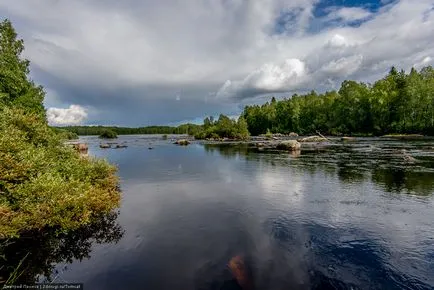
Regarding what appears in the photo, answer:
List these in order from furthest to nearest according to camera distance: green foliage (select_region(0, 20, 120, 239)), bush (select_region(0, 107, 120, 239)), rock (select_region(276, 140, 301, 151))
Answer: rock (select_region(276, 140, 301, 151)) < green foliage (select_region(0, 20, 120, 239)) < bush (select_region(0, 107, 120, 239))

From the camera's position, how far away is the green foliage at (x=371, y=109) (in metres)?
101

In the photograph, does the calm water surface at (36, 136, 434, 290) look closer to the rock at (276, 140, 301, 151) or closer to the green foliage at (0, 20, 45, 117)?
the green foliage at (0, 20, 45, 117)

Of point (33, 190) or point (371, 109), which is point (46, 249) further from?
point (371, 109)

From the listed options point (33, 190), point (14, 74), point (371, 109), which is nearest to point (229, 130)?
point (371, 109)

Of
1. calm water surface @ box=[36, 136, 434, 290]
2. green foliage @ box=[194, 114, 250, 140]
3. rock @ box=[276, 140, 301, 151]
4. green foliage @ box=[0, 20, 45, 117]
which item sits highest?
green foliage @ box=[0, 20, 45, 117]

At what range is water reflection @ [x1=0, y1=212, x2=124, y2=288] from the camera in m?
12.2

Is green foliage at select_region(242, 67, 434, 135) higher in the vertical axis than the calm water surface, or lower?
higher

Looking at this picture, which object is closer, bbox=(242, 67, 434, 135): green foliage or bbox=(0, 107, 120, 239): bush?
bbox=(0, 107, 120, 239): bush

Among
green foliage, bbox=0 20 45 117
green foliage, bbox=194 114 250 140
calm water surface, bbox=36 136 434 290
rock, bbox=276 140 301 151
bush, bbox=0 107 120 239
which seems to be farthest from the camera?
green foliage, bbox=194 114 250 140

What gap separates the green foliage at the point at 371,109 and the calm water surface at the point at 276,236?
85.2 metres

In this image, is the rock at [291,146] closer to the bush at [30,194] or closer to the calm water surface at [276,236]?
the calm water surface at [276,236]

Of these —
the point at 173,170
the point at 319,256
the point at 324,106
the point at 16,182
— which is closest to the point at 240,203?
the point at 319,256

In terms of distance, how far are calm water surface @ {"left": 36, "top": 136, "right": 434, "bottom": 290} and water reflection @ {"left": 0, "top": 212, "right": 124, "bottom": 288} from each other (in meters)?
0.35

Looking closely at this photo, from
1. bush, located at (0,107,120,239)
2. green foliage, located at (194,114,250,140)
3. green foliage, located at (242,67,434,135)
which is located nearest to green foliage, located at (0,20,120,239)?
bush, located at (0,107,120,239)
